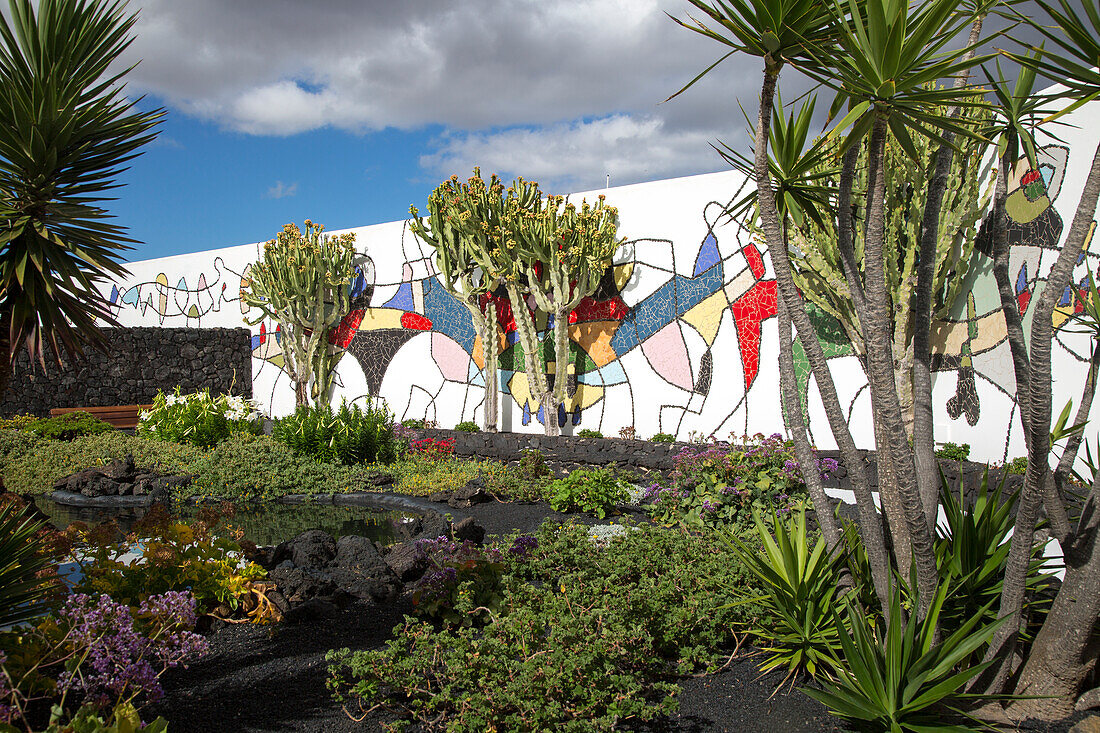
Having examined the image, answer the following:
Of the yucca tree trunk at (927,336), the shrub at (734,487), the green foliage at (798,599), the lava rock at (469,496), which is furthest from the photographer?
the lava rock at (469,496)

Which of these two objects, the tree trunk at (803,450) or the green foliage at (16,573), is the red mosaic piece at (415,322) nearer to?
the tree trunk at (803,450)

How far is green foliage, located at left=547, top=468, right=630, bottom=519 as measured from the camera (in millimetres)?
7246

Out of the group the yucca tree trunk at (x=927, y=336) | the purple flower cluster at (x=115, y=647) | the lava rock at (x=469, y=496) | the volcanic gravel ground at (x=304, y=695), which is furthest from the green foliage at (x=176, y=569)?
the lava rock at (x=469, y=496)

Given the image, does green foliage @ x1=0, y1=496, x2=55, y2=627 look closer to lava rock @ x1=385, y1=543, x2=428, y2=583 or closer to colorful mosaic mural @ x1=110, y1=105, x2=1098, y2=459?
lava rock @ x1=385, y1=543, x2=428, y2=583

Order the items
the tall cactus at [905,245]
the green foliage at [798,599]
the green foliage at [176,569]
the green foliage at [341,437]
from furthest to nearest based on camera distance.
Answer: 1. the green foliage at [341,437]
2. the tall cactus at [905,245]
3. the green foliage at [176,569]
4. the green foliage at [798,599]

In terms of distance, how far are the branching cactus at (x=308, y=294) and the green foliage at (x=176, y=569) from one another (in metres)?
9.55

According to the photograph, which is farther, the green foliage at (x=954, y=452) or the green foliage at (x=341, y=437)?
the green foliage at (x=341, y=437)

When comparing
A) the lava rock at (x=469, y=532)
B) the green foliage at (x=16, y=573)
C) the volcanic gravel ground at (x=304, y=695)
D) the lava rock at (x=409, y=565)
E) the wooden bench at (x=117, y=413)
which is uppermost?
the wooden bench at (x=117, y=413)

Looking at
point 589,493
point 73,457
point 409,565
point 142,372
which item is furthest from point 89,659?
point 142,372

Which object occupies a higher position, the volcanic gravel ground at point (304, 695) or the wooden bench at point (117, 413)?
the wooden bench at point (117, 413)

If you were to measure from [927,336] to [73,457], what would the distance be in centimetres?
1152

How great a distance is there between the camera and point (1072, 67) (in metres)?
2.68

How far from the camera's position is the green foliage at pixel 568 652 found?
272 centimetres

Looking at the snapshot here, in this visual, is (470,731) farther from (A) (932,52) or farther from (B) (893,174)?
(B) (893,174)
